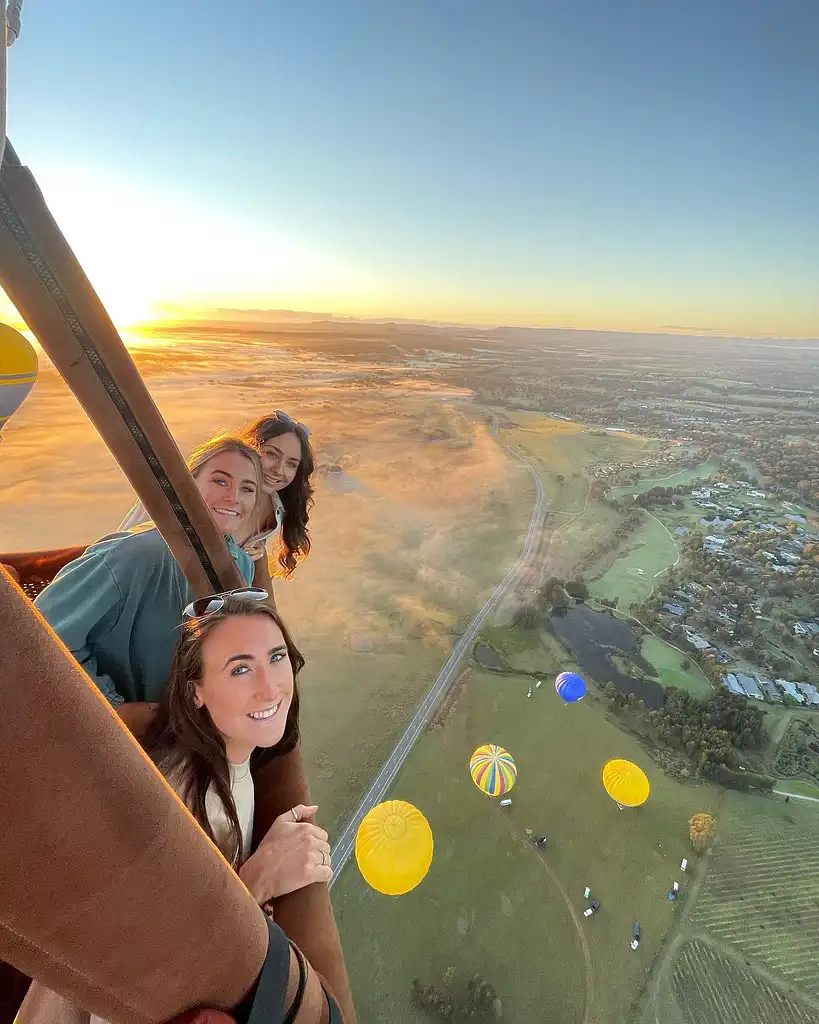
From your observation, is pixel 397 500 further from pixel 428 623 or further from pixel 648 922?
pixel 648 922

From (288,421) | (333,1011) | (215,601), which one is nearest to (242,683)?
(215,601)

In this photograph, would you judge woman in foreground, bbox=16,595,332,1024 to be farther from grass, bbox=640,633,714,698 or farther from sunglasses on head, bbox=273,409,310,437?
grass, bbox=640,633,714,698

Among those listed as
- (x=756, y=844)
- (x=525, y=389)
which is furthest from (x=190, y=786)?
(x=525, y=389)

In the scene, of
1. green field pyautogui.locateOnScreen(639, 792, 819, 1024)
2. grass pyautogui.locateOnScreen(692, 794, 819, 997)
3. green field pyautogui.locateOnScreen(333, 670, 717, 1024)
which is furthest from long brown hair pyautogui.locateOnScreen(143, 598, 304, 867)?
grass pyautogui.locateOnScreen(692, 794, 819, 997)

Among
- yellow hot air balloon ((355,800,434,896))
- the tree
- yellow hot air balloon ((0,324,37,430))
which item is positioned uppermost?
yellow hot air balloon ((0,324,37,430))

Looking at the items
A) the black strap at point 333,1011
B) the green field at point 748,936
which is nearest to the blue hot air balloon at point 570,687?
the green field at point 748,936

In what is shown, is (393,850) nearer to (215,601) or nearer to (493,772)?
(493,772)
